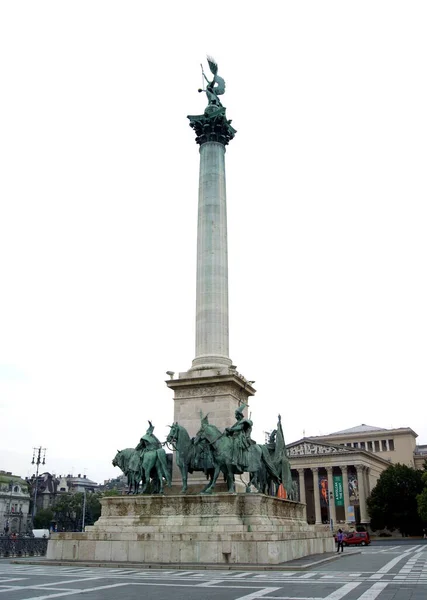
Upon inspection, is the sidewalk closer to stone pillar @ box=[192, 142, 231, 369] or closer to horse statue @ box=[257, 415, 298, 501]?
horse statue @ box=[257, 415, 298, 501]

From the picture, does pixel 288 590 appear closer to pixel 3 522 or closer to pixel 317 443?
pixel 317 443

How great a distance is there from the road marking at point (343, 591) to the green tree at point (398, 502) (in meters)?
81.6

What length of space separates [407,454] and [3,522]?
3302 inches

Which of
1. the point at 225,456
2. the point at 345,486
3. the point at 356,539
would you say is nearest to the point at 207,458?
the point at 225,456

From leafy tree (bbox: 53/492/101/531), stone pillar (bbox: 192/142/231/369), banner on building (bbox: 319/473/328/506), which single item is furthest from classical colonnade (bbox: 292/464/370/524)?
stone pillar (bbox: 192/142/231/369)

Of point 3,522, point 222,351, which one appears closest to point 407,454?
point 3,522

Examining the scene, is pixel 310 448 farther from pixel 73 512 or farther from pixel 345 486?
pixel 73 512

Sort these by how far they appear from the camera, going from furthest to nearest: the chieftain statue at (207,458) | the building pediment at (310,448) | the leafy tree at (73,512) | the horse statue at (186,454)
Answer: the building pediment at (310,448)
the leafy tree at (73,512)
the horse statue at (186,454)
the chieftain statue at (207,458)

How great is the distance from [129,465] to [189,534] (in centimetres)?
593

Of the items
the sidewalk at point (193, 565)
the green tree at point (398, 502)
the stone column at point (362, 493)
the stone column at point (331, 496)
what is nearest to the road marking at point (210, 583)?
the sidewalk at point (193, 565)

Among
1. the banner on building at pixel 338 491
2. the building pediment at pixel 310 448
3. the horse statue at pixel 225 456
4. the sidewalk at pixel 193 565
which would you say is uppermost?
the building pediment at pixel 310 448

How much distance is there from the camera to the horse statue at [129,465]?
29703 millimetres

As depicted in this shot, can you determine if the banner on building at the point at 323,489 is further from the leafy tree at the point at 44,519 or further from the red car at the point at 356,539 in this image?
the leafy tree at the point at 44,519

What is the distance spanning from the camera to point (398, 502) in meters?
94.2
